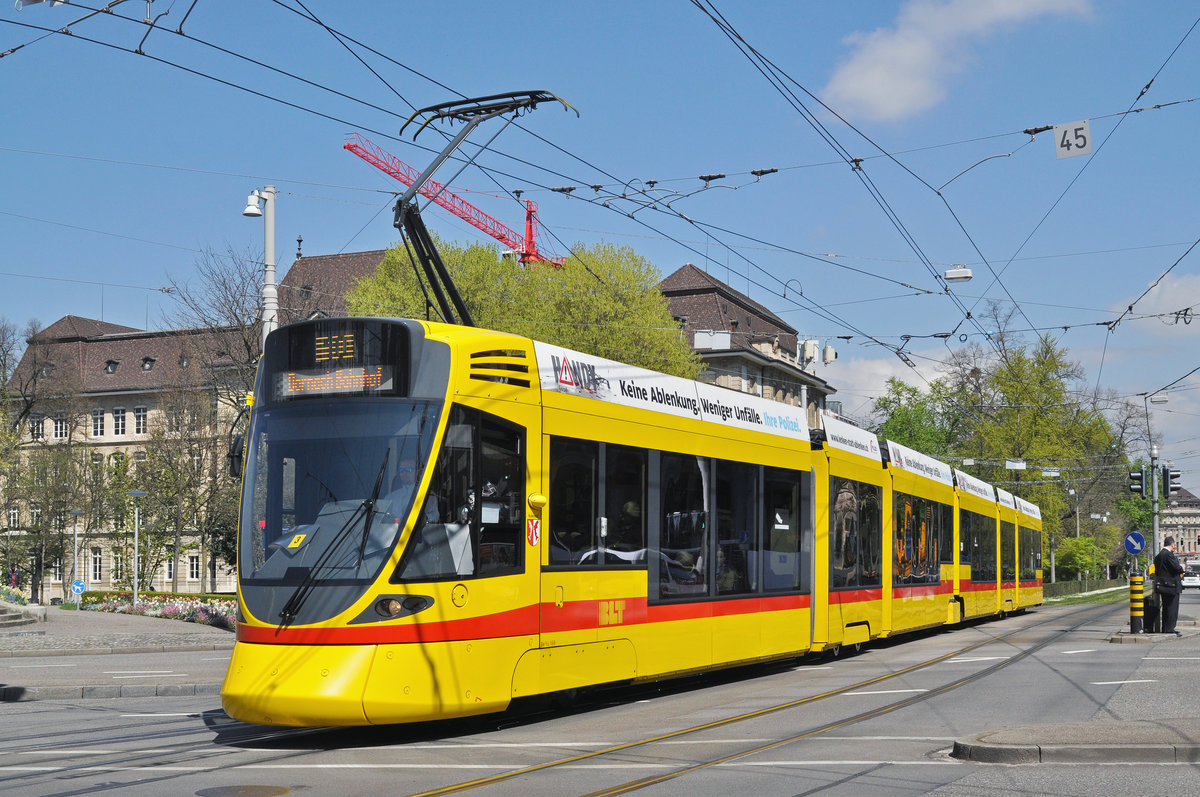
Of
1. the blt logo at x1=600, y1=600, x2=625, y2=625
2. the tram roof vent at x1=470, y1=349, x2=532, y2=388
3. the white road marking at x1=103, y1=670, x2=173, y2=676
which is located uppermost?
the tram roof vent at x1=470, y1=349, x2=532, y2=388


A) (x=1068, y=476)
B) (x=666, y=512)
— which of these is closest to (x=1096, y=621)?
(x=666, y=512)

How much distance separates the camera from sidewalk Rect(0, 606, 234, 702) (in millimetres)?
16016

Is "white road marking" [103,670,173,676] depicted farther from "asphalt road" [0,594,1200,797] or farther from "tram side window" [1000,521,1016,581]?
"tram side window" [1000,521,1016,581]

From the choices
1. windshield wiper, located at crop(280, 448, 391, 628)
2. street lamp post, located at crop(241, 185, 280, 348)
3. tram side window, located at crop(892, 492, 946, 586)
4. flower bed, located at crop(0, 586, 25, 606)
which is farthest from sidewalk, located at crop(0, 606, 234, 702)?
tram side window, located at crop(892, 492, 946, 586)

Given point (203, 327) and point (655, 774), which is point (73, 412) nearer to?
point (203, 327)

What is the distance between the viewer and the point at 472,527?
10.5 m

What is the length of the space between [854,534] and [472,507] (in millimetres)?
9602

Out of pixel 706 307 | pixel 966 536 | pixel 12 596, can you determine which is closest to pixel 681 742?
pixel 966 536

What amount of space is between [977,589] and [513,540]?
67.0 ft

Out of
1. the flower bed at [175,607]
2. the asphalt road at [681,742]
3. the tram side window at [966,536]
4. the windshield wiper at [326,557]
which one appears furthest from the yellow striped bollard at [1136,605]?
the flower bed at [175,607]

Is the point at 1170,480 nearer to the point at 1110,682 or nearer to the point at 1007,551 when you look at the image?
the point at 1007,551

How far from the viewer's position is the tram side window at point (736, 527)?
14.5 meters

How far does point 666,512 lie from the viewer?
43.8 feet

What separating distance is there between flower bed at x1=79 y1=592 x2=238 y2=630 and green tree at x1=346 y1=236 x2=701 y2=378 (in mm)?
12357
